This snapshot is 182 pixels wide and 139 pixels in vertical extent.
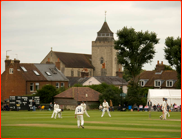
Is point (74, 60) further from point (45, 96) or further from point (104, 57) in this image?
point (45, 96)

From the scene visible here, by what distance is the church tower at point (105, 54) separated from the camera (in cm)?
15662

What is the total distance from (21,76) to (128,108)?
26.8 meters

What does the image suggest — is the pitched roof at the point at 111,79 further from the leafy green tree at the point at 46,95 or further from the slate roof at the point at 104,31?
the slate roof at the point at 104,31

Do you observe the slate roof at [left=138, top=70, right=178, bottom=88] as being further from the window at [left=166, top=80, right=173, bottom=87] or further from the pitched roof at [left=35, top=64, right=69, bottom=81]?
the pitched roof at [left=35, top=64, right=69, bottom=81]

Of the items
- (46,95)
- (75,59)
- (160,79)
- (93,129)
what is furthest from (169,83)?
(75,59)

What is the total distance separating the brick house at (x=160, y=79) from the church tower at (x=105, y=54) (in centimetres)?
5986

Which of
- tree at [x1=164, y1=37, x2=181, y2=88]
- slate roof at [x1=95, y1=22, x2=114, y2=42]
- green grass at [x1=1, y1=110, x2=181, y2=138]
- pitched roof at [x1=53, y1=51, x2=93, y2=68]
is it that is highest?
slate roof at [x1=95, y1=22, x2=114, y2=42]

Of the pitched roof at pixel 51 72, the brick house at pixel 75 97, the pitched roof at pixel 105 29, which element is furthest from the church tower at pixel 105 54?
the brick house at pixel 75 97

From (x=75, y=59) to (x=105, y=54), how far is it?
12.1m

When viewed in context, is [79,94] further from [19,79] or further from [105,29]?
[105,29]

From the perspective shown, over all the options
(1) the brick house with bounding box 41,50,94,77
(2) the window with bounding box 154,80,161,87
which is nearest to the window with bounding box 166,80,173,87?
(2) the window with bounding box 154,80,161,87

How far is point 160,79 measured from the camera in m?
91.4

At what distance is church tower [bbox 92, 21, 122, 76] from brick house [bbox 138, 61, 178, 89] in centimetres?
5986

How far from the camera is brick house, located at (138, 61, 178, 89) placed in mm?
90250
